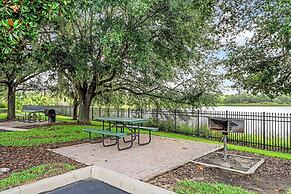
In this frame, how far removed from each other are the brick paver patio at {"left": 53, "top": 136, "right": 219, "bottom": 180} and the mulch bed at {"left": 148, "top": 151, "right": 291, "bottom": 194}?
256 millimetres

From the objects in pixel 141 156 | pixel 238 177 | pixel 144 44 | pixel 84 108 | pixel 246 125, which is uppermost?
pixel 144 44

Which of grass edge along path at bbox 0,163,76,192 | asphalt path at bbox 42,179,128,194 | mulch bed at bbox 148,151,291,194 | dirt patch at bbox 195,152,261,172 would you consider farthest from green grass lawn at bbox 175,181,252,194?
→ grass edge along path at bbox 0,163,76,192

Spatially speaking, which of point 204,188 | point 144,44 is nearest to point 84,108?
point 144,44

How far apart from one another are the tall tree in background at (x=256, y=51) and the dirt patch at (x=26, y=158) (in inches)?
318

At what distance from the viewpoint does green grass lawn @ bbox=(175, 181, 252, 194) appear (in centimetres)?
405

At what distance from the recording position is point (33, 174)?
477 cm

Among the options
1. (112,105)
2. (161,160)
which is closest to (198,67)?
(112,105)

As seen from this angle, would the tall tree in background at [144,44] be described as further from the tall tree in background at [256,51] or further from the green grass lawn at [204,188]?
the green grass lawn at [204,188]

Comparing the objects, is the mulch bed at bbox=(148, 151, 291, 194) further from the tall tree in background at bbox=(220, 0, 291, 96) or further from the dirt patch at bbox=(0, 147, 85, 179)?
the tall tree in background at bbox=(220, 0, 291, 96)

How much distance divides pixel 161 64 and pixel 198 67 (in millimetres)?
2417

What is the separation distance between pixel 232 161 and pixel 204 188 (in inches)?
85.6

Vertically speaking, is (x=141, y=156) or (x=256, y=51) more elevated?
(x=256, y=51)

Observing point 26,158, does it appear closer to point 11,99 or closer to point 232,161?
point 232,161

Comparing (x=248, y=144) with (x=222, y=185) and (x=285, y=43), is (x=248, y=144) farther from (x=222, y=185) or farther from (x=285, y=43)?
(x=222, y=185)
